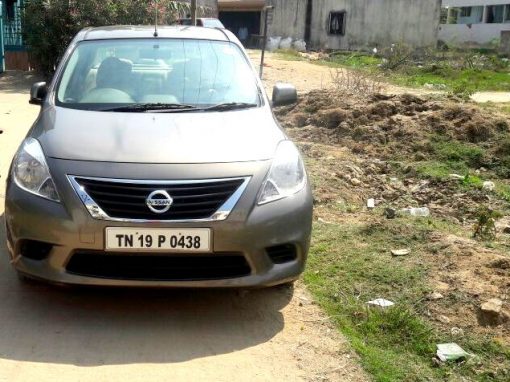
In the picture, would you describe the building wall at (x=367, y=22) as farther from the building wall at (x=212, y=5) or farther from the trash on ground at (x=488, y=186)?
the trash on ground at (x=488, y=186)

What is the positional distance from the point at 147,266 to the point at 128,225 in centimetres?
27

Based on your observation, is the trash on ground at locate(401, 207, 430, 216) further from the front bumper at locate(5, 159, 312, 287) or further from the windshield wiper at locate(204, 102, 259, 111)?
the front bumper at locate(5, 159, 312, 287)

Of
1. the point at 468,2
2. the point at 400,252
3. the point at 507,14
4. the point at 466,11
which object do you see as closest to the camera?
the point at 400,252

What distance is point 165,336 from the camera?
11.9ft

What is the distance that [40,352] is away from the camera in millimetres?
3377

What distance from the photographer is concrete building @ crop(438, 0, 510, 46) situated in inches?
1816

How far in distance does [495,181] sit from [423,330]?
4.19 m

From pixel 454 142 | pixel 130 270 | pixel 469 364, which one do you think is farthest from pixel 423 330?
pixel 454 142

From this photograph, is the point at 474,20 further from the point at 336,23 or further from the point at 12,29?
the point at 12,29

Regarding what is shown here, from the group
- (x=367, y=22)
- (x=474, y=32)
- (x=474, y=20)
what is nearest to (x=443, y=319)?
(x=367, y=22)

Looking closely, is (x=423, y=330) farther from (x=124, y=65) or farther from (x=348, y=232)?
(x=124, y=65)

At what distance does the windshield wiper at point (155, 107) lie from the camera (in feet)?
14.3

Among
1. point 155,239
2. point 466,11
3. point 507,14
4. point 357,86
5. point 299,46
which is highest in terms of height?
point 466,11

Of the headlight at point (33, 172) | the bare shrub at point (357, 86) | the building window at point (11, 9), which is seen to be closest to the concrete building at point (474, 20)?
the building window at point (11, 9)
